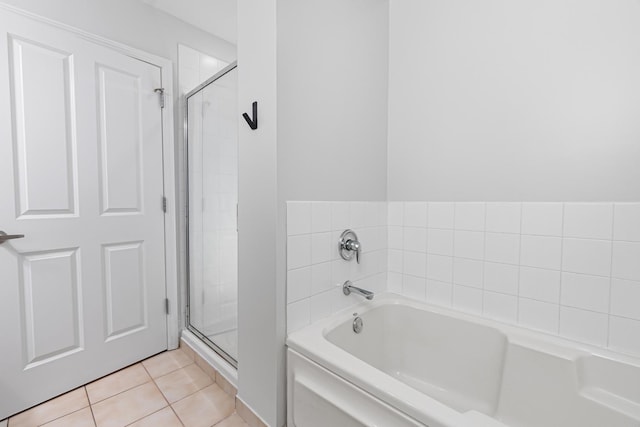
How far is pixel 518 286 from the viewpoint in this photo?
1199 mm

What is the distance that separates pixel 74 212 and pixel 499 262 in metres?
2.23

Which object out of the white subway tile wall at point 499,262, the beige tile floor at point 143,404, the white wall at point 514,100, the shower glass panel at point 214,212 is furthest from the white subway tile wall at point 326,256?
the beige tile floor at point 143,404

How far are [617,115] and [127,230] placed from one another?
2.45 metres

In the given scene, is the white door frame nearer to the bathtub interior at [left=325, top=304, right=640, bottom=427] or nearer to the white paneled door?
the white paneled door

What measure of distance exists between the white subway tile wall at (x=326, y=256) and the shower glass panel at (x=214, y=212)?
0.56 m

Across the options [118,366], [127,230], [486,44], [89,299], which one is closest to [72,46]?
[127,230]

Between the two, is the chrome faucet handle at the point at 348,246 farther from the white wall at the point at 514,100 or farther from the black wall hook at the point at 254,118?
the black wall hook at the point at 254,118

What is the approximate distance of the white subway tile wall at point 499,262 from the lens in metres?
0.99

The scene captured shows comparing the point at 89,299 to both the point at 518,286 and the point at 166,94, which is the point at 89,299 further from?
the point at 518,286

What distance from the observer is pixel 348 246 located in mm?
1358

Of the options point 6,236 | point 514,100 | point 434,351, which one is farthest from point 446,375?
point 6,236

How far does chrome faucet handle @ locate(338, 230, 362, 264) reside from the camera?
1.35m

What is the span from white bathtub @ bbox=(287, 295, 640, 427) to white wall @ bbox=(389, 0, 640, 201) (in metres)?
0.60

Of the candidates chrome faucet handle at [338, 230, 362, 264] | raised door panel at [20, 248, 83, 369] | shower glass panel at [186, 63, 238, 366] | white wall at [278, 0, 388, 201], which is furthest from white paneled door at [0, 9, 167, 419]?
chrome faucet handle at [338, 230, 362, 264]
